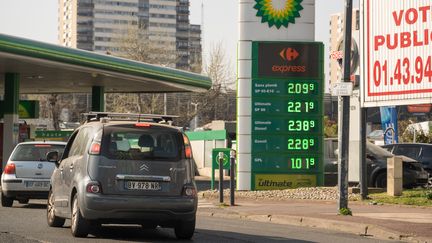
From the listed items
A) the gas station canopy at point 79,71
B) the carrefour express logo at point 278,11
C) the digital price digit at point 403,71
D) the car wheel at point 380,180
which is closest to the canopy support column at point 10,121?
the gas station canopy at point 79,71

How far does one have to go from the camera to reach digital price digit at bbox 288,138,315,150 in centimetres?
2827

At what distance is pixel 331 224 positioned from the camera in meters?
18.0

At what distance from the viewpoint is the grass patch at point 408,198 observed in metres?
23.3

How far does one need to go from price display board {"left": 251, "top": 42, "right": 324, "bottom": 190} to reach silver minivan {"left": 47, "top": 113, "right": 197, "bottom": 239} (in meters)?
13.7

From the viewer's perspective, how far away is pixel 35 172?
22.5 m

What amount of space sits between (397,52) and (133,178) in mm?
10005

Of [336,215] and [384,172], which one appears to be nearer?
[336,215]

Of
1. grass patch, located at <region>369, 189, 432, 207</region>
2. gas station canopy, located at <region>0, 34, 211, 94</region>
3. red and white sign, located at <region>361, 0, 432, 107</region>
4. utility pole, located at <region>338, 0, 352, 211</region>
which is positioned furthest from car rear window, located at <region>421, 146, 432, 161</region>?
utility pole, located at <region>338, 0, 352, 211</region>

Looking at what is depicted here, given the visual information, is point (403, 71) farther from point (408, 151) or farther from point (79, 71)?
point (79, 71)

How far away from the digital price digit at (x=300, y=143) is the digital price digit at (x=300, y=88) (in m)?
1.43

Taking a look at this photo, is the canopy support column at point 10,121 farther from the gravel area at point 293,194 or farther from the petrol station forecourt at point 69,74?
the gravel area at point 293,194

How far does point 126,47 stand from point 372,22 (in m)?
55.0

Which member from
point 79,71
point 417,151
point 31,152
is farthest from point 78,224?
point 79,71

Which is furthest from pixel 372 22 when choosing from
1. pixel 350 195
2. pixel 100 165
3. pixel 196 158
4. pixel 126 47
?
pixel 126 47
